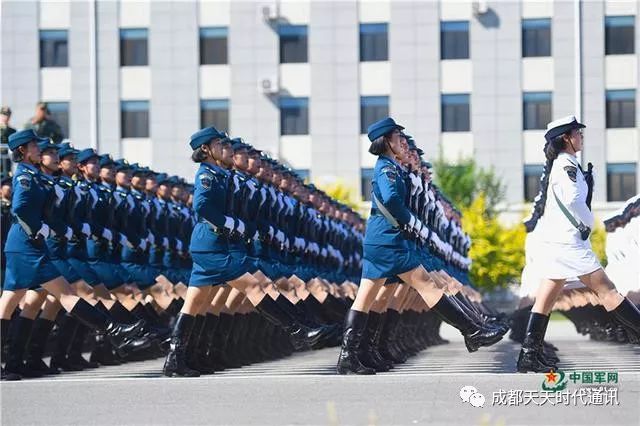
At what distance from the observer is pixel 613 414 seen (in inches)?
379

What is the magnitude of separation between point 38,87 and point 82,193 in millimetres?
38616

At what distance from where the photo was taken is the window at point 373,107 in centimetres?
5112

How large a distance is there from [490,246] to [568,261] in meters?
38.4

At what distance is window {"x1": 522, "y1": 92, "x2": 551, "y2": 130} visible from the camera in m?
50.6

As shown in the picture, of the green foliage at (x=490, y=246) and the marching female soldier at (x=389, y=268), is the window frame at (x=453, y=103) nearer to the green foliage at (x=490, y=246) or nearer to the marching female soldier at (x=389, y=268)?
the green foliage at (x=490, y=246)

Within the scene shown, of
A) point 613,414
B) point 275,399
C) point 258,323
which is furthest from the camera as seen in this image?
point 258,323

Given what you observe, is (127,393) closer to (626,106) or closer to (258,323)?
(258,323)

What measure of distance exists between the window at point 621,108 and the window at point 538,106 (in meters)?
1.95

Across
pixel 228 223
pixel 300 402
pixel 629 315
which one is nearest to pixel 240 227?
pixel 228 223

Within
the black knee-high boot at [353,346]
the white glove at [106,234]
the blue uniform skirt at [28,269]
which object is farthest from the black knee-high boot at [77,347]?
the black knee-high boot at [353,346]

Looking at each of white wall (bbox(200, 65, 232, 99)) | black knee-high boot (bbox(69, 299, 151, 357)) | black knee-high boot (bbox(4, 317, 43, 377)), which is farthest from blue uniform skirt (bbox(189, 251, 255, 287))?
white wall (bbox(200, 65, 232, 99))

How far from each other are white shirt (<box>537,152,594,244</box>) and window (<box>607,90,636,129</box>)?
127ft

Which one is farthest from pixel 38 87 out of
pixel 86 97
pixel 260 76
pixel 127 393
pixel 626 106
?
pixel 127 393

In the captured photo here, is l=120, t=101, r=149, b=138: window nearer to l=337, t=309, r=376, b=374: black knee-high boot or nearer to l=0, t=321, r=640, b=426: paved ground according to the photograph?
l=337, t=309, r=376, b=374: black knee-high boot
